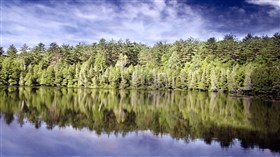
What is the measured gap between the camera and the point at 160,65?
10631 centimetres

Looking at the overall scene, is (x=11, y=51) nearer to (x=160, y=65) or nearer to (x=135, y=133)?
(x=160, y=65)

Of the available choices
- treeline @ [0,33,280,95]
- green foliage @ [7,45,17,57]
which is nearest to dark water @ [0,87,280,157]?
treeline @ [0,33,280,95]

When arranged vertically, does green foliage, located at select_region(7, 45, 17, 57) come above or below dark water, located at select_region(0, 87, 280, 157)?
above

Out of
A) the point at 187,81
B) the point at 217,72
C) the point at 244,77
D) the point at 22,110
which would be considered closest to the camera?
the point at 22,110

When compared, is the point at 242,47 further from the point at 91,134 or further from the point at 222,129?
the point at 91,134

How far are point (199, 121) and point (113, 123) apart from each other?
25.8ft

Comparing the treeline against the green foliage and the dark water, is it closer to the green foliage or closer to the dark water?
the green foliage

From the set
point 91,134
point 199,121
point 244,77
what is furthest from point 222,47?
point 91,134

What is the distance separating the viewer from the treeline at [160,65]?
224 ft

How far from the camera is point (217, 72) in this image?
77.1m

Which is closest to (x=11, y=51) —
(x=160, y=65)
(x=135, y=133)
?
(x=160, y=65)

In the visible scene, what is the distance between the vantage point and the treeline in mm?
68375

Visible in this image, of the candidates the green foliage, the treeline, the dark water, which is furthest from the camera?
the green foliage

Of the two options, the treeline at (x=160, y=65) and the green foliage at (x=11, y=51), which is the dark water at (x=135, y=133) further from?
the green foliage at (x=11, y=51)
